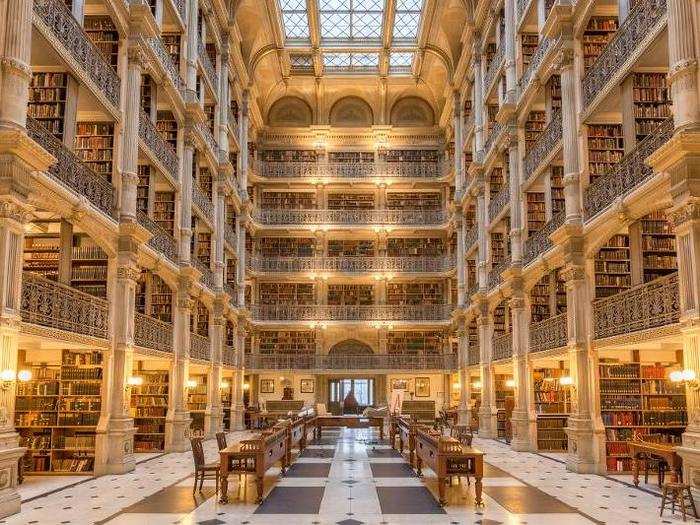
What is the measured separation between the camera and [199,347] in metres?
18.8

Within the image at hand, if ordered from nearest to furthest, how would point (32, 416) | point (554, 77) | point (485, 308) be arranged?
1. point (32, 416)
2. point (554, 77)
3. point (485, 308)

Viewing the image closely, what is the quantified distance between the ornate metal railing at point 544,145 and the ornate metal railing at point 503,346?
14.1 ft

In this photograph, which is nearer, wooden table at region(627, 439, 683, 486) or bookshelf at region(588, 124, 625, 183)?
wooden table at region(627, 439, 683, 486)

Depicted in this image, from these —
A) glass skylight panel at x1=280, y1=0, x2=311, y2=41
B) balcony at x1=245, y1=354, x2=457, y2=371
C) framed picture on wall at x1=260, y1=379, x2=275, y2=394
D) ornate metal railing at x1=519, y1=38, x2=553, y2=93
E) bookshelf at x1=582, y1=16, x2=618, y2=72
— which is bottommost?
framed picture on wall at x1=260, y1=379, x2=275, y2=394

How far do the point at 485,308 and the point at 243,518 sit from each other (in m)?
14.0

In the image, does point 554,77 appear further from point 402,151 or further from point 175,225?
point 402,151

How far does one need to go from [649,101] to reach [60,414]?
428 inches

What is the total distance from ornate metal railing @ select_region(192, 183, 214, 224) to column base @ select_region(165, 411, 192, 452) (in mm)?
5679

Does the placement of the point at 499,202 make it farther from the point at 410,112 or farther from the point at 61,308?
the point at 410,112

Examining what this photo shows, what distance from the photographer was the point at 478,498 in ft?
28.2

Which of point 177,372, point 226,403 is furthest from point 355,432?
point 177,372

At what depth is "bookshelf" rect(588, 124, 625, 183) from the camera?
12930 mm

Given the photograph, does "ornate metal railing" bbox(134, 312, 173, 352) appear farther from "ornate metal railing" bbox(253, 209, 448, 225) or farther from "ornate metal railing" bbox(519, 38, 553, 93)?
"ornate metal railing" bbox(253, 209, 448, 225)

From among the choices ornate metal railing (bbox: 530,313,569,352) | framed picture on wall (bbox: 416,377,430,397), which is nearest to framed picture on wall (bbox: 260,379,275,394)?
framed picture on wall (bbox: 416,377,430,397)
